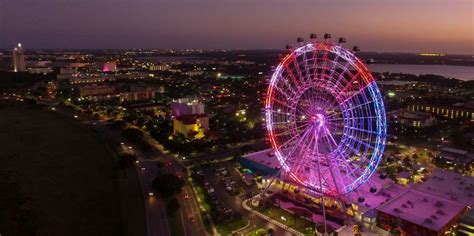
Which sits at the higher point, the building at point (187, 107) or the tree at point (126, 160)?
the building at point (187, 107)

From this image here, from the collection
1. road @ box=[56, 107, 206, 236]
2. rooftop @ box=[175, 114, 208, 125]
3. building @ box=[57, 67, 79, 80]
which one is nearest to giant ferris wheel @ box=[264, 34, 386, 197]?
road @ box=[56, 107, 206, 236]

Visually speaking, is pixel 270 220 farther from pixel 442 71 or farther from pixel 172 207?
pixel 442 71

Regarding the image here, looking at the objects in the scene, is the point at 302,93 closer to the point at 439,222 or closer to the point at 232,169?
the point at 439,222

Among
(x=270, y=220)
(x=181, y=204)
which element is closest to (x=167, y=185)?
(x=181, y=204)

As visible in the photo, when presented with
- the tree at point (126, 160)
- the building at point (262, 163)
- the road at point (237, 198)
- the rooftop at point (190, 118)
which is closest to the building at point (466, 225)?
the road at point (237, 198)

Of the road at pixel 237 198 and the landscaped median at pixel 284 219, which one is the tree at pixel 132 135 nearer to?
the road at pixel 237 198

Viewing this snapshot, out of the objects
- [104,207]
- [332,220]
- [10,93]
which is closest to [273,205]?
[332,220]
